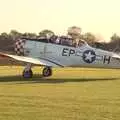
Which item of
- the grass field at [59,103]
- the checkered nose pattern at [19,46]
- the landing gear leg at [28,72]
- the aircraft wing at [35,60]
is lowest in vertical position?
the grass field at [59,103]

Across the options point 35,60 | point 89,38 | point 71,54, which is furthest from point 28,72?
point 89,38

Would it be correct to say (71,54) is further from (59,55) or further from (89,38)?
(89,38)

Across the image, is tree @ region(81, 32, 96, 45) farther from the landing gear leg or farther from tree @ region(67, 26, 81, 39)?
the landing gear leg

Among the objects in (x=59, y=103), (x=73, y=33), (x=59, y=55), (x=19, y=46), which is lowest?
(x=59, y=103)

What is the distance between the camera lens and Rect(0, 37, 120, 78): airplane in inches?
907

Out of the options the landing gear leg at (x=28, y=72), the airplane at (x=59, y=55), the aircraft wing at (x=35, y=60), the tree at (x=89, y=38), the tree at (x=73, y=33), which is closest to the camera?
the aircraft wing at (x=35, y=60)

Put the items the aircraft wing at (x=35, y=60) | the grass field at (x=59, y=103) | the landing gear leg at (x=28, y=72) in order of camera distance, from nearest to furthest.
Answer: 1. the grass field at (x=59, y=103)
2. the aircraft wing at (x=35, y=60)
3. the landing gear leg at (x=28, y=72)

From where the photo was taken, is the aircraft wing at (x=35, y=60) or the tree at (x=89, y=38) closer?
the aircraft wing at (x=35, y=60)

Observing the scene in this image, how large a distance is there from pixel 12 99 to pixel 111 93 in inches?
140

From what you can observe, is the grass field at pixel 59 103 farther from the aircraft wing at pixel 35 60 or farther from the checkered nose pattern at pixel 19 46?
the checkered nose pattern at pixel 19 46

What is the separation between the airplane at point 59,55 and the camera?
23031 millimetres

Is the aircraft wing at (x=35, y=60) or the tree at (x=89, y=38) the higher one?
the tree at (x=89, y=38)

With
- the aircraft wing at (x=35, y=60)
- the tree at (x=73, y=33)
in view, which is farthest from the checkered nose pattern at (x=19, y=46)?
the tree at (x=73, y=33)

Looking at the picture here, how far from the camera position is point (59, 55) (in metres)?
24.1
